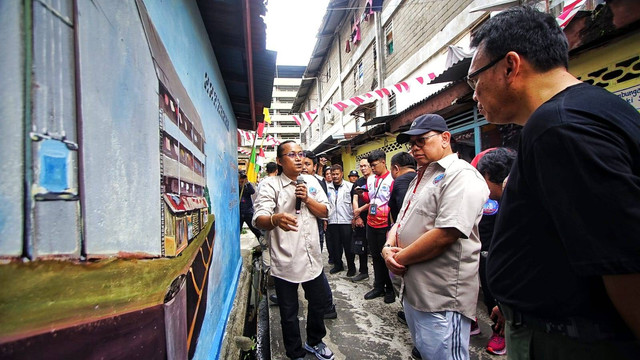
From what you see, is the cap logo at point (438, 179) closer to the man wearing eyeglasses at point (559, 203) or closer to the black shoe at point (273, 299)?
the man wearing eyeglasses at point (559, 203)

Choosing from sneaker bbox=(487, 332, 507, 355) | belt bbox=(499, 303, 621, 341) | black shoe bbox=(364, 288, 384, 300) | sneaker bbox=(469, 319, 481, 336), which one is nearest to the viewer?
belt bbox=(499, 303, 621, 341)

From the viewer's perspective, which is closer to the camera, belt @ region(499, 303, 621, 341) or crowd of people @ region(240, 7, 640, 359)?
crowd of people @ region(240, 7, 640, 359)

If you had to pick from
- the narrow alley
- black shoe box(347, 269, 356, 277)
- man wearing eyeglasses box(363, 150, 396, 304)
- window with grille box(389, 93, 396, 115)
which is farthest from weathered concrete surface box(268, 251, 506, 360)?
window with grille box(389, 93, 396, 115)

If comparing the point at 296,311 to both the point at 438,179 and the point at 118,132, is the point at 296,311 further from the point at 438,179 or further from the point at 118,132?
the point at 118,132

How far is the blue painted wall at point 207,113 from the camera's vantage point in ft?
5.61

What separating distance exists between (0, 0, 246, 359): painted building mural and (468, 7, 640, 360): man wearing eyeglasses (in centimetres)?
124

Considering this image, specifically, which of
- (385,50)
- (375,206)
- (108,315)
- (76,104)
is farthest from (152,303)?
(385,50)

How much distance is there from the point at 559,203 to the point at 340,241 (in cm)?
446

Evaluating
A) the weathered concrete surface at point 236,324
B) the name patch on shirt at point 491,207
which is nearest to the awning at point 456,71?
the name patch on shirt at point 491,207

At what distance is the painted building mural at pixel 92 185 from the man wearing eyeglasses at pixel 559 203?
1242 millimetres

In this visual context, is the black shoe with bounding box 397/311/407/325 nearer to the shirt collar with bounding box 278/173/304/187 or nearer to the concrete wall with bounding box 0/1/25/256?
the shirt collar with bounding box 278/173/304/187

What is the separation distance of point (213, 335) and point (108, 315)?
1812 mm

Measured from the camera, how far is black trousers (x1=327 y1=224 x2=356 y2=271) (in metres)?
4.90

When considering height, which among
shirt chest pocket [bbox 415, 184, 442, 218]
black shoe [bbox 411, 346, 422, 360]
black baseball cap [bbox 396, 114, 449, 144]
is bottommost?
black shoe [bbox 411, 346, 422, 360]
